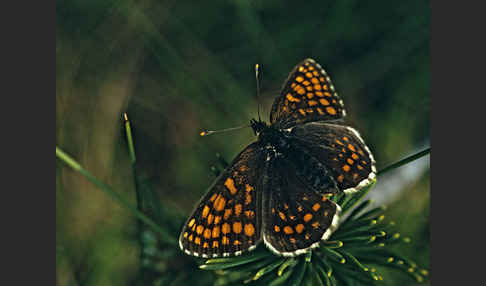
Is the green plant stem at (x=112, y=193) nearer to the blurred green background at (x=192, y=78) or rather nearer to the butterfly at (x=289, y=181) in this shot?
the butterfly at (x=289, y=181)

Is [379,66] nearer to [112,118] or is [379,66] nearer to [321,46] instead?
[321,46]

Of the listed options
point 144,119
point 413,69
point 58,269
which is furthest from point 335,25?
point 58,269

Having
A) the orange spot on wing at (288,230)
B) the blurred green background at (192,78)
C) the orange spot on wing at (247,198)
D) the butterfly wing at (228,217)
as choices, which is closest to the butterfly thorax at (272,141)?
the butterfly wing at (228,217)

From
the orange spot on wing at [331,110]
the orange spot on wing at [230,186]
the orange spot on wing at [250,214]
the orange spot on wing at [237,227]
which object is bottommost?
the orange spot on wing at [237,227]

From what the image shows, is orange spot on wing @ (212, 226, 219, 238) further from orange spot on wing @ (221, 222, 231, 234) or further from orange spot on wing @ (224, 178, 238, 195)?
orange spot on wing @ (224, 178, 238, 195)

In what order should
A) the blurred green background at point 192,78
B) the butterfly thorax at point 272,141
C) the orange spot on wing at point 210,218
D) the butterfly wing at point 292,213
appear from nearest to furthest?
the butterfly wing at point 292,213 → the orange spot on wing at point 210,218 → the butterfly thorax at point 272,141 → the blurred green background at point 192,78

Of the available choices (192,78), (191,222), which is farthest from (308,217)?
(192,78)

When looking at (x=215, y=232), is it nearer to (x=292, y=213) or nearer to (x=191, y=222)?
(x=191, y=222)

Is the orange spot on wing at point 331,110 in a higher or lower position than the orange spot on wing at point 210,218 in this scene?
higher
